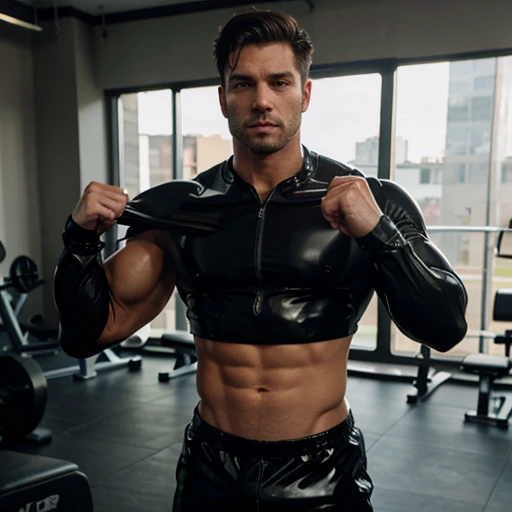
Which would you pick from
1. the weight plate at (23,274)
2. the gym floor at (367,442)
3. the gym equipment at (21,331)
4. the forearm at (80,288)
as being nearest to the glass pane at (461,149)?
the gym floor at (367,442)

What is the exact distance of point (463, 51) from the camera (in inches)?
155

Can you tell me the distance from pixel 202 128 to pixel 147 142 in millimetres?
563

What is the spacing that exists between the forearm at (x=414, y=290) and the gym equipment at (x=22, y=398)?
2.35 m

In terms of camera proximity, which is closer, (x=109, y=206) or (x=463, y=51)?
(x=109, y=206)

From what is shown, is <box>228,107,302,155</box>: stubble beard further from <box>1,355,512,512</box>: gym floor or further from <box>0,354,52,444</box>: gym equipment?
<box>0,354,52,444</box>: gym equipment

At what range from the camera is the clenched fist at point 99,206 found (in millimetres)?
1109

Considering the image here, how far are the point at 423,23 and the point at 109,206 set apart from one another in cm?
352

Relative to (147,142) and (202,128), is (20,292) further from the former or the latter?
(202,128)

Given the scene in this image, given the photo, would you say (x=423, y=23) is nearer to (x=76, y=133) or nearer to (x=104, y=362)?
(x=76, y=133)

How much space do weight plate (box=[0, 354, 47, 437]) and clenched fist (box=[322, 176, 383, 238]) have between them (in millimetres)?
2339

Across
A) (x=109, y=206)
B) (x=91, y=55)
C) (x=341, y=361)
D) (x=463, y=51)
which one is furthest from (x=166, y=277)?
(x=91, y=55)

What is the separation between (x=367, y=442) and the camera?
3.03 m

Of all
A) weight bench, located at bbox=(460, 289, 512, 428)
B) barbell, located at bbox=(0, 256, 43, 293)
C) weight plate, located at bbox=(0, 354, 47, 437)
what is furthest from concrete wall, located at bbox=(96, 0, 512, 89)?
weight plate, located at bbox=(0, 354, 47, 437)

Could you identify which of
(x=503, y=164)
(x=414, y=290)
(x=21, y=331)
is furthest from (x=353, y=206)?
(x=21, y=331)
